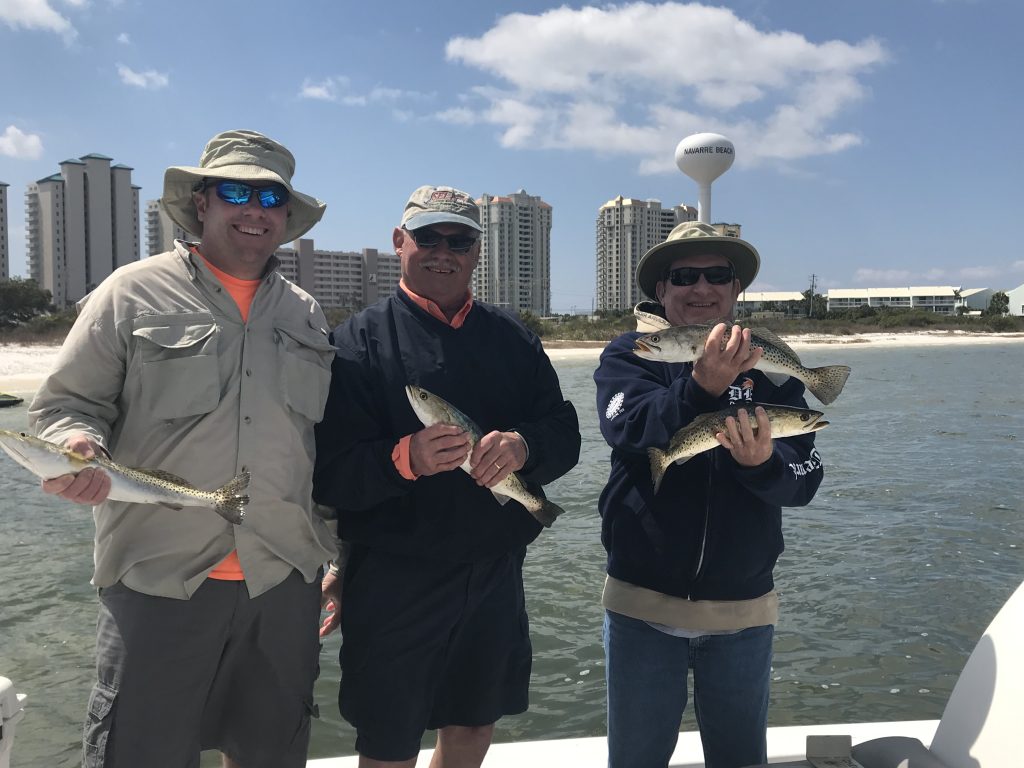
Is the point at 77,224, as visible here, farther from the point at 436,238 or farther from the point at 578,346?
the point at 436,238

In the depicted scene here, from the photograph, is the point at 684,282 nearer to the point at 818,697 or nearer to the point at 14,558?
the point at 818,697

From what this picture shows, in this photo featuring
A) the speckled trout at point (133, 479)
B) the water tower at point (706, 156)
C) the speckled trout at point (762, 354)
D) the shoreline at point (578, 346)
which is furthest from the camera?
the shoreline at point (578, 346)

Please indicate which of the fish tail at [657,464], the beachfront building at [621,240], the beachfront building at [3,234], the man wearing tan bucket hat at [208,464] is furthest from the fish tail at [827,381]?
the beachfront building at [3,234]

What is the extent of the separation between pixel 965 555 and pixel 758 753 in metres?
11.1

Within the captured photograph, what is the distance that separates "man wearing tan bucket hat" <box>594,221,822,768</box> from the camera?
3.12m

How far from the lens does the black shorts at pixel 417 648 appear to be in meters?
3.22

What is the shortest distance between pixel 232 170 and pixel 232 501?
53.3 inches

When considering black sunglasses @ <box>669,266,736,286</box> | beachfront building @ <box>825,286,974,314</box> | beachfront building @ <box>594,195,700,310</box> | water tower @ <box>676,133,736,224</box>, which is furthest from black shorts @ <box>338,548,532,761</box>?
beachfront building @ <box>825,286,974,314</box>

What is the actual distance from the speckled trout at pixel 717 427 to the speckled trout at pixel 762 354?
25 centimetres

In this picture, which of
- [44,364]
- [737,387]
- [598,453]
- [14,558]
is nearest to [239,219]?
[737,387]

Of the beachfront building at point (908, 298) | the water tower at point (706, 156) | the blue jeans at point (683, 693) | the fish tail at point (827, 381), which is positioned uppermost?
the beachfront building at point (908, 298)

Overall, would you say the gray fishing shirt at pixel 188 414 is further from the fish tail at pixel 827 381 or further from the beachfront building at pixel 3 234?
the beachfront building at pixel 3 234

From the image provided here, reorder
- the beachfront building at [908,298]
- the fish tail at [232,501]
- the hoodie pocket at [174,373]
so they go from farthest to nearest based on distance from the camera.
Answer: the beachfront building at [908,298] → the hoodie pocket at [174,373] → the fish tail at [232,501]

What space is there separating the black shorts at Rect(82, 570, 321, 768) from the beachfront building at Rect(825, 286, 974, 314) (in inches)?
6672
